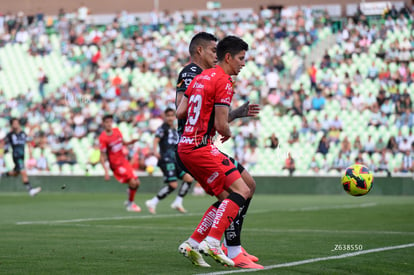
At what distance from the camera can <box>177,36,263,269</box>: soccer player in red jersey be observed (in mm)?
8602

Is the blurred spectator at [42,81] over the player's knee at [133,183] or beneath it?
beneath

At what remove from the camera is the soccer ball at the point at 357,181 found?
40.6 feet

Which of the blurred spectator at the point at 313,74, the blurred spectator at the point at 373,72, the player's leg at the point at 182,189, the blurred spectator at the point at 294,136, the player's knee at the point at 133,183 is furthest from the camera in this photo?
the blurred spectator at the point at 313,74

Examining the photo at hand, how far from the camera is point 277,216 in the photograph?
17.8 meters

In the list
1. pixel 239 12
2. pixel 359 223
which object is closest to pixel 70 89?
pixel 239 12

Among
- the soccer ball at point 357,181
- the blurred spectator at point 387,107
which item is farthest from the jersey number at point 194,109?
the blurred spectator at point 387,107

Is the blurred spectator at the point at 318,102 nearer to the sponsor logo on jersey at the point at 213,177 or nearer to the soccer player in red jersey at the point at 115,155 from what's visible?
the soccer player in red jersey at the point at 115,155

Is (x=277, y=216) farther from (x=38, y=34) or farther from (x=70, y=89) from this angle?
(x=38, y=34)

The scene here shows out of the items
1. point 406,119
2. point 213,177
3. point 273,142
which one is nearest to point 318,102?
point 273,142

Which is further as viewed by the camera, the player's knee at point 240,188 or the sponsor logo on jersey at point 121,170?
the sponsor logo on jersey at point 121,170

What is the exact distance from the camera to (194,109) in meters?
8.83

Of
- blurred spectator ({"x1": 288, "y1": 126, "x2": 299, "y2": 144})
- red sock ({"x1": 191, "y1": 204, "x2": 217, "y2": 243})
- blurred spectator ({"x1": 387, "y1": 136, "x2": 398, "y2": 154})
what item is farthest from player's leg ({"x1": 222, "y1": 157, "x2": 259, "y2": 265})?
blurred spectator ({"x1": 288, "y1": 126, "x2": 299, "y2": 144})

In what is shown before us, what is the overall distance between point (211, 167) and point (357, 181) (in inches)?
165

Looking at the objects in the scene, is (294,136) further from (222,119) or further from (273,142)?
(222,119)
